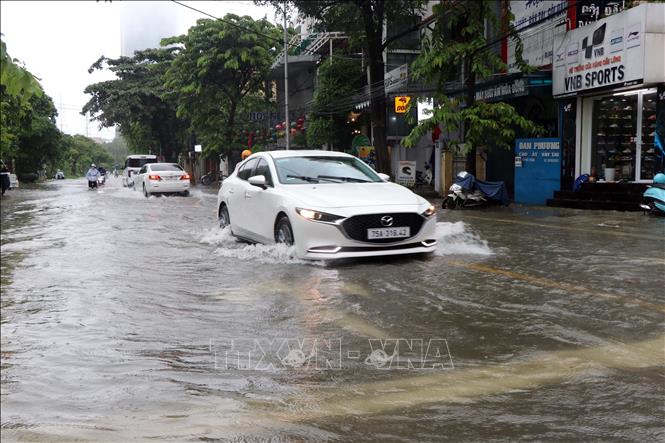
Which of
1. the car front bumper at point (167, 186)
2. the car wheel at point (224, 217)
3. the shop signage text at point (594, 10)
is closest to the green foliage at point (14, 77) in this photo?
the car wheel at point (224, 217)

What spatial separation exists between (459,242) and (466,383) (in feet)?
19.2

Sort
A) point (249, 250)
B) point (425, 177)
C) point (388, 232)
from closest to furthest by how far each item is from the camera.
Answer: point (388, 232), point (249, 250), point (425, 177)

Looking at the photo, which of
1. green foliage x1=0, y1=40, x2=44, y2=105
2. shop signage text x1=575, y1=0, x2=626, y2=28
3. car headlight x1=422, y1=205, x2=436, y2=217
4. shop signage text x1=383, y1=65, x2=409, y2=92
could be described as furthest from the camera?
shop signage text x1=383, y1=65, x2=409, y2=92

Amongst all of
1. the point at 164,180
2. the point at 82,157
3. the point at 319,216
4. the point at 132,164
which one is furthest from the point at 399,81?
the point at 82,157

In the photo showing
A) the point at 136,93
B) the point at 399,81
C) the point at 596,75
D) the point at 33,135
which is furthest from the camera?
the point at 33,135

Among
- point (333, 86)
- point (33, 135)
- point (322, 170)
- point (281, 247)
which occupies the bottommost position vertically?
point (281, 247)

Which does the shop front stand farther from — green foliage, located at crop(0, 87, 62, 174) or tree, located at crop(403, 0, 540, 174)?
green foliage, located at crop(0, 87, 62, 174)

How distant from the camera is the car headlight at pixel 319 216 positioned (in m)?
7.20

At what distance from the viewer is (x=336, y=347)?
4.48 meters

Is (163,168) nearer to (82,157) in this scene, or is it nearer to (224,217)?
(224,217)

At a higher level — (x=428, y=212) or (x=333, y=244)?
(x=428, y=212)

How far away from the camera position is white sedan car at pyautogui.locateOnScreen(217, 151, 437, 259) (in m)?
7.25

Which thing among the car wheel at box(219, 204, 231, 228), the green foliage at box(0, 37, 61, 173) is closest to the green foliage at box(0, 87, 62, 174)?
the green foliage at box(0, 37, 61, 173)

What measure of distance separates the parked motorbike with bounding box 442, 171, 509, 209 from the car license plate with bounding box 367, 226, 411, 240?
9.45 m
